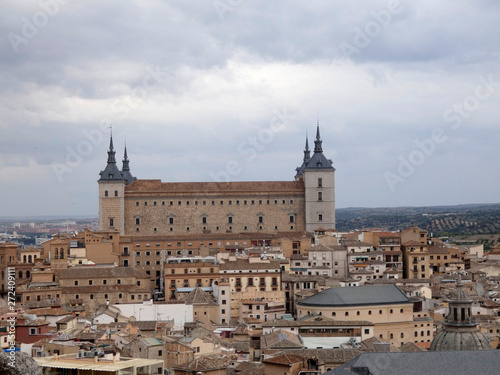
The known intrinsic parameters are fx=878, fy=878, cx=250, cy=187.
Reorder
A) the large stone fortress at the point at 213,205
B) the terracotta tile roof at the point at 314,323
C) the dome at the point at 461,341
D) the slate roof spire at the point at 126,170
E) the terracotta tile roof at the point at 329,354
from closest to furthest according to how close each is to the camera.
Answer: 1. the dome at the point at 461,341
2. the terracotta tile roof at the point at 329,354
3. the terracotta tile roof at the point at 314,323
4. the large stone fortress at the point at 213,205
5. the slate roof spire at the point at 126,170

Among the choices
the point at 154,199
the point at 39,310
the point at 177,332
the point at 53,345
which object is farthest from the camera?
the point at 154,199

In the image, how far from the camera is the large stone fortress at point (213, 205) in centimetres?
8025

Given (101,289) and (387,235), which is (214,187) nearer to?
(387,235)

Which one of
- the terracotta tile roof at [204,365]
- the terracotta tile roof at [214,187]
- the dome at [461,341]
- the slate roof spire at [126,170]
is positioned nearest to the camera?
the dome at [461,341]

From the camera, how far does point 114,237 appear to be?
71.6 m

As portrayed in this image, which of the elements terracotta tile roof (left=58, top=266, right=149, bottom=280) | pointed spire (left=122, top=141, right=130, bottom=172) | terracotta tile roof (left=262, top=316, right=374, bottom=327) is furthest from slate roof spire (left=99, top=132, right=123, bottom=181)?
terracotta tile roof (left=262, top=316, right=374, bottom=327)

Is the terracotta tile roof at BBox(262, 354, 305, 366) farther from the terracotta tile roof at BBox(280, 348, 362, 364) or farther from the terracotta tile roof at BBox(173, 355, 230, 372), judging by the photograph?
the terracotta tile roof at BBox(173, 355, 230, 372)

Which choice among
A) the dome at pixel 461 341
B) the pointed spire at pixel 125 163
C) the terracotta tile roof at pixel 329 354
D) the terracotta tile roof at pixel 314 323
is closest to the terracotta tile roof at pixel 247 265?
the terracotta tile roof at pixel 314 323

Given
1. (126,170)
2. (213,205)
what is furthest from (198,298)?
(126,170)

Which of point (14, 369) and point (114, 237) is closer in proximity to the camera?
point (14, 369)

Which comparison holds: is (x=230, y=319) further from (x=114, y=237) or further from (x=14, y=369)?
(x=14, y=369)

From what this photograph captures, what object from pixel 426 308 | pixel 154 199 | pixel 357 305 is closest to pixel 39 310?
pixel 357 305

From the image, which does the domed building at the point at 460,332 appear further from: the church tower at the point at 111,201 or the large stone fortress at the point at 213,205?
the church tower at the point at 111,201

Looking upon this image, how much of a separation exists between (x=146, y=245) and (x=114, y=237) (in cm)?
275
